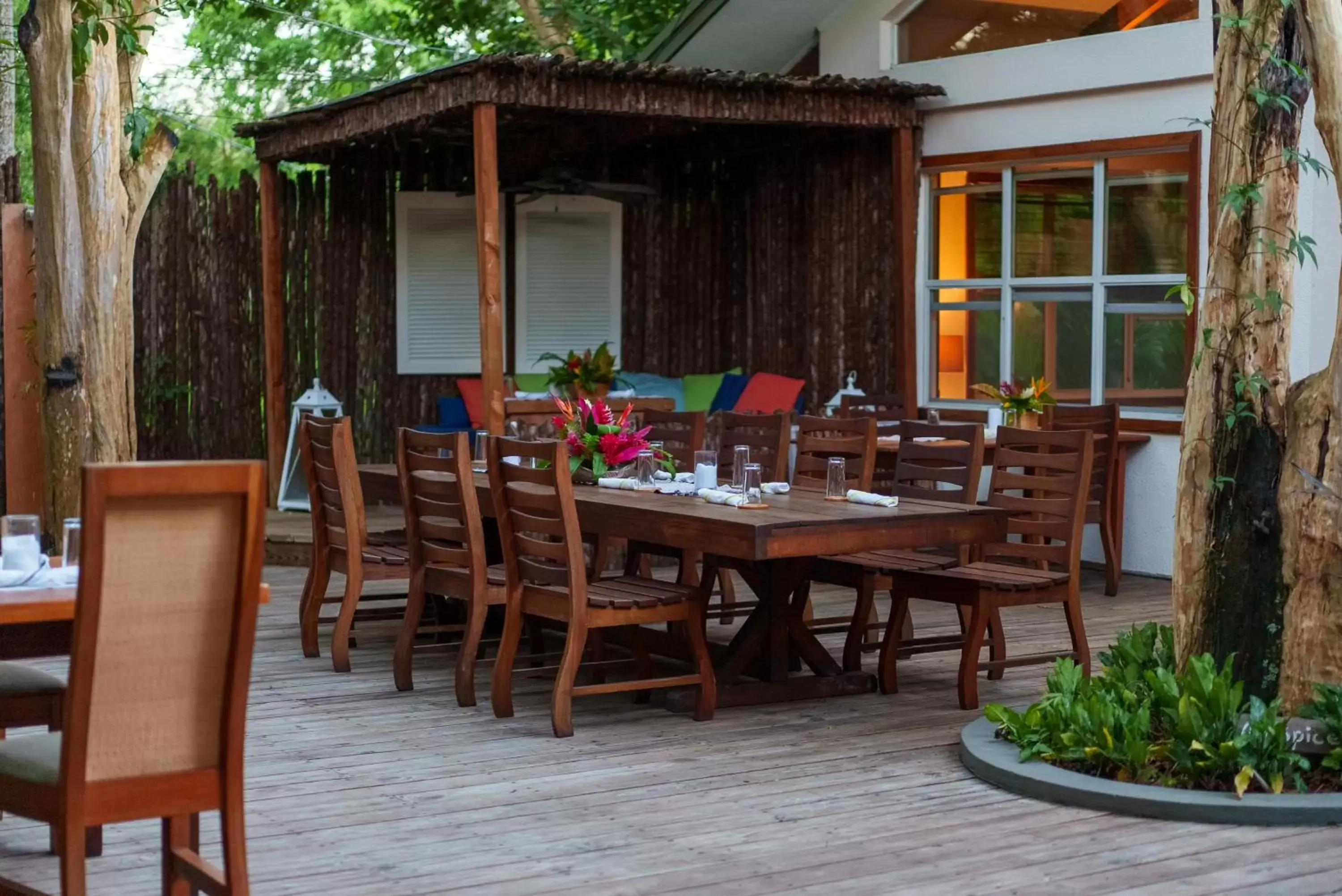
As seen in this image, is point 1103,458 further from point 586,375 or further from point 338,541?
point 338,541

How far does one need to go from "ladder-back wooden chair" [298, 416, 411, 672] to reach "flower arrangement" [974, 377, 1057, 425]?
339 cm

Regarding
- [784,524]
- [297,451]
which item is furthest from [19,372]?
[784,524]

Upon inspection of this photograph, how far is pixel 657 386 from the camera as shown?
1215cm

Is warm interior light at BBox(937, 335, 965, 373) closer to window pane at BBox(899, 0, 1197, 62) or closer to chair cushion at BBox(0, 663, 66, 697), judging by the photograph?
window pane at BBox(899, 0, 1197, 62)

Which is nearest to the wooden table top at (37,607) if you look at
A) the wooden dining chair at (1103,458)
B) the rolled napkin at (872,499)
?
the rolled napkin at (872,499)

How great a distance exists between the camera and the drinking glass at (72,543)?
380 cm

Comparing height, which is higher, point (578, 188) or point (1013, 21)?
point (1013, 21)

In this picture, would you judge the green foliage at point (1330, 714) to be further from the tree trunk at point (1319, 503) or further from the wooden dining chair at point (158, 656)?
the wooden dining chair at point (158, 656)

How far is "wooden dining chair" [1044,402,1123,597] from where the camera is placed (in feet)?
29.3

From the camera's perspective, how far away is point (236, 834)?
3281 mm

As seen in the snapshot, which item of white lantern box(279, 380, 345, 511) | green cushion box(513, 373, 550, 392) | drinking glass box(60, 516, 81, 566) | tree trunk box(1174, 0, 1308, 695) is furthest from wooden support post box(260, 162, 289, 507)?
drinking glass box(60, 516, 81, 566)

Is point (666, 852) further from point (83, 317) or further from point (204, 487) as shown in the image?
point (83, 317)

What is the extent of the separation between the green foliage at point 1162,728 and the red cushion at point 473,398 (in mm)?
6801

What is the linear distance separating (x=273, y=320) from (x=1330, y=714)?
7.95 m
